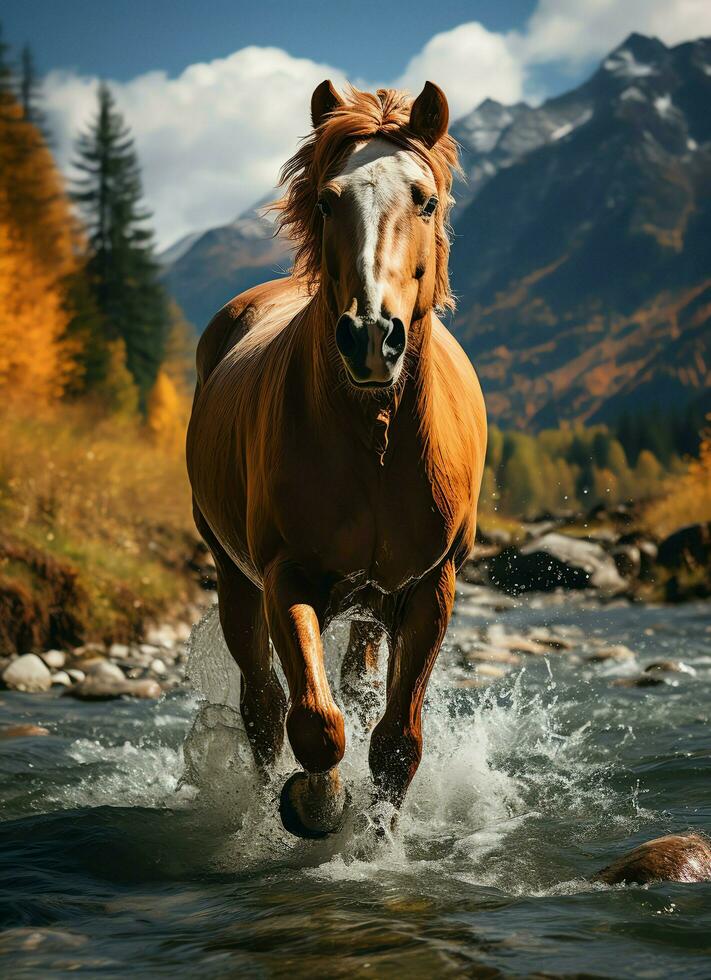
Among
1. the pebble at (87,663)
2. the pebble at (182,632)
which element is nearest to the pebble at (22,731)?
the pebble at (87,663)

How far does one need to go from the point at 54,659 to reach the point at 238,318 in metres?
5.82

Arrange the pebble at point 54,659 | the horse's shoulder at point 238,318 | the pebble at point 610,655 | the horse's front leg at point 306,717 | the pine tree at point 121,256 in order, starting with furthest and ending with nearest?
the pine tree at point 121,256, the pebble at point 610,655, the pebble at point 54,659, the horse's shoulder at point 238,318, the horse's front leg at point 306,717

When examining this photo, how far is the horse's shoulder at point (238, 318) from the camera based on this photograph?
6459mm

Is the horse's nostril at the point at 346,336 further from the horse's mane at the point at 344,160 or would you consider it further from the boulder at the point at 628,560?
the boulder at the point at 628,560

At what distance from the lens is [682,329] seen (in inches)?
5635

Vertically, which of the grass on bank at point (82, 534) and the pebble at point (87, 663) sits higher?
the grass on bank at point (82, 534)

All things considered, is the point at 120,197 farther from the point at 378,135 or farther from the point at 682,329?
the point at 682,329

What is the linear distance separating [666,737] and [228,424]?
3770mm

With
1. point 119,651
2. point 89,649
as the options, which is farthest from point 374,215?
point 119,651

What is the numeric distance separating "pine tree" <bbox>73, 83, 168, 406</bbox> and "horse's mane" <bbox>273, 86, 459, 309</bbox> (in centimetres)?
3515

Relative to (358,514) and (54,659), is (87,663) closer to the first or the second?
(54,659)

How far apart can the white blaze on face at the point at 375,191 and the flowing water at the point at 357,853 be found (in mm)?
2052

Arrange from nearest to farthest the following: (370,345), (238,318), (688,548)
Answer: (370,345) → (238,318) → (688,548)

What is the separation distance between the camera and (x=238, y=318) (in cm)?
668
